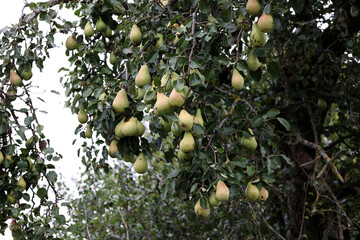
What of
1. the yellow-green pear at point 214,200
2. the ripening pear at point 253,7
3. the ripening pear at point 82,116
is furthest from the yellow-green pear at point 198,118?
the ripening pear at point 82,116

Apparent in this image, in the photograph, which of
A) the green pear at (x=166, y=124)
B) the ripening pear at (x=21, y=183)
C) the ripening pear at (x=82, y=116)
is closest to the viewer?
the green pear at (x=166, y=124)

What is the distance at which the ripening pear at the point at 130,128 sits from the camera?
1223 mm

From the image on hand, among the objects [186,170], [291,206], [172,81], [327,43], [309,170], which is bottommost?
[186,170]

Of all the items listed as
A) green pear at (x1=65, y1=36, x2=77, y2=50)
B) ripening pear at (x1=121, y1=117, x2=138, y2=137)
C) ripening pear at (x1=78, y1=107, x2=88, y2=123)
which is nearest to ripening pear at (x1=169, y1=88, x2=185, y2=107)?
ripening pear at (x1=121, y1=117, x2=138, y2=137)

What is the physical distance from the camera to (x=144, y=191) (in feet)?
10.1

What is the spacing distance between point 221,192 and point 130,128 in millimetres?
304

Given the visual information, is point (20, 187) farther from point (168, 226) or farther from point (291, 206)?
point (291, 206)

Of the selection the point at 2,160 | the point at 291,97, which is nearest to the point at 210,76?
the point at 2,160

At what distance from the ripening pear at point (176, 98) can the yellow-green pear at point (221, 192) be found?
0.21m

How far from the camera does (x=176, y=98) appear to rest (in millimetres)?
1052

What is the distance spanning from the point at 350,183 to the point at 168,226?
42.2 inches

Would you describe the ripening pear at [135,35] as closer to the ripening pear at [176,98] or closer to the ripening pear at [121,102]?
the ripening pear at [121,102]

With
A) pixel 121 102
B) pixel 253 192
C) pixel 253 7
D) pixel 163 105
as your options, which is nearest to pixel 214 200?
pixel 253 192

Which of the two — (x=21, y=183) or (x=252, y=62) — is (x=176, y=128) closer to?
(x=252, y=62)
